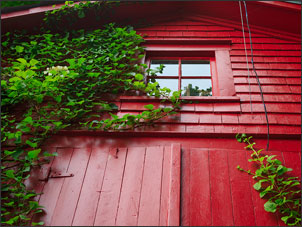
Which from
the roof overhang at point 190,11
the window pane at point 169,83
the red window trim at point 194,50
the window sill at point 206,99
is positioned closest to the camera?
the window sill at point 206,99

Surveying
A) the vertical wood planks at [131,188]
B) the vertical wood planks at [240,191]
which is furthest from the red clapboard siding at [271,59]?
the vertical wood planks at [131,188]

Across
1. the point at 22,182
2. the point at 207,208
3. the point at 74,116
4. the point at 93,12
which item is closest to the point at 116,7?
the point at 93,12

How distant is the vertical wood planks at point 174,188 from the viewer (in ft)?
6.42

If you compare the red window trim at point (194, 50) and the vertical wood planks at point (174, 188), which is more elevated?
the red window trim at point (194, 50)

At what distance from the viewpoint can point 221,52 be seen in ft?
11.1

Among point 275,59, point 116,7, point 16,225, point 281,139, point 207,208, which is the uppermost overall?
point 116,7

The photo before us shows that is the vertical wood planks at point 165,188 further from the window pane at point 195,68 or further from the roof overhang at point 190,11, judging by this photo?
the roof overhang at point 190,11

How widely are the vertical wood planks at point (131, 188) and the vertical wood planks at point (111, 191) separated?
0.04 meters

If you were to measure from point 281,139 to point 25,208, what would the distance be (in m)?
2.49

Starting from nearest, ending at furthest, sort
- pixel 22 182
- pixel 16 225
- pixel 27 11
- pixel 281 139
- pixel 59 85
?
pixel 16 225 < pixel 22 182 < pixel 281 139 < pixel 59 85 < pixel 27 11

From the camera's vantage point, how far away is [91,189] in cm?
219

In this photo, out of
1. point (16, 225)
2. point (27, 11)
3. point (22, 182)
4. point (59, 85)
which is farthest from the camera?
point (27, 11)

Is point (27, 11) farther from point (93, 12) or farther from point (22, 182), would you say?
point (22, 182)

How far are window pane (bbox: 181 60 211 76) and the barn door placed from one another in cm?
134
